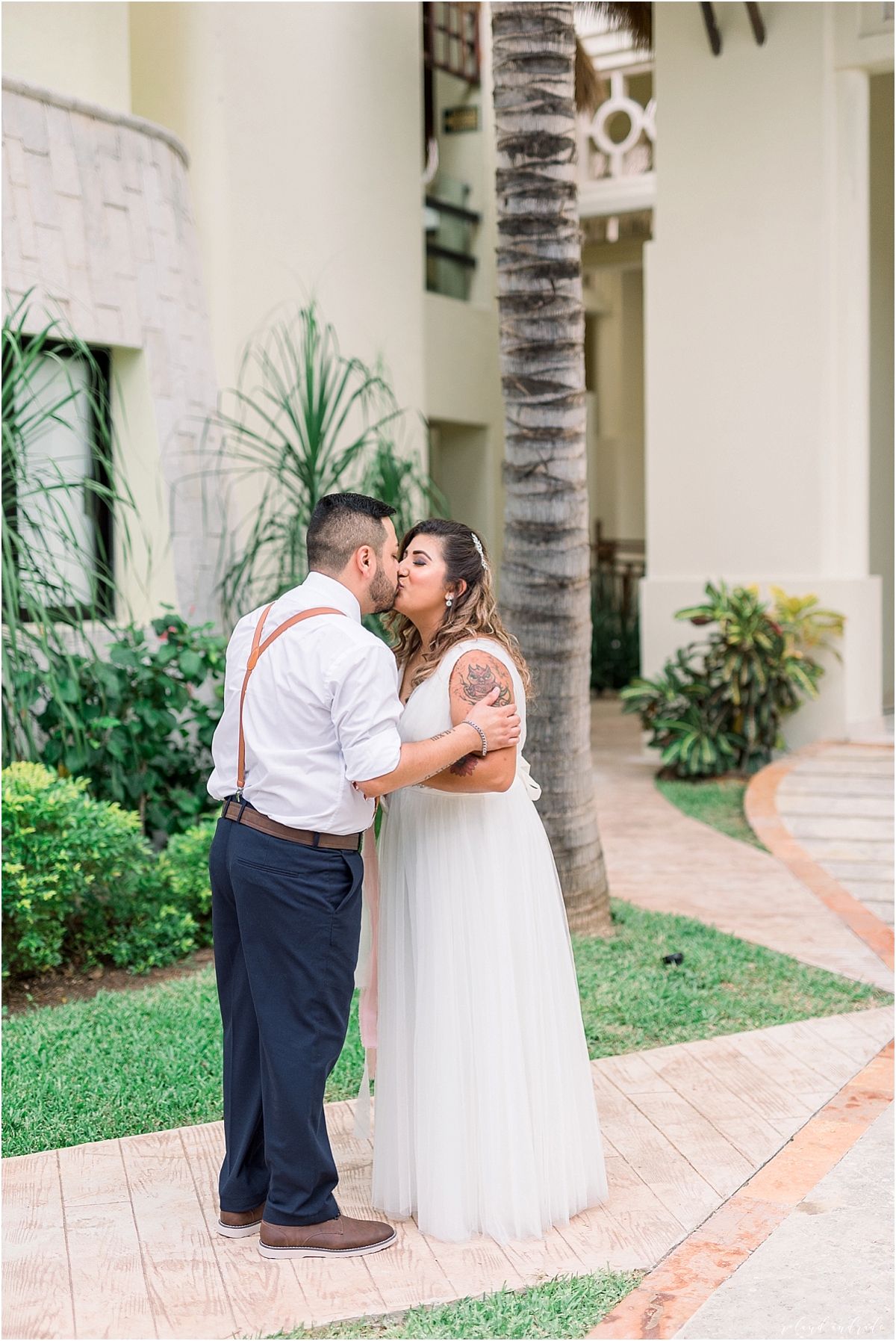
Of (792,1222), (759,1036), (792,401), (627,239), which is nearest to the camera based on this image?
(792,1222)

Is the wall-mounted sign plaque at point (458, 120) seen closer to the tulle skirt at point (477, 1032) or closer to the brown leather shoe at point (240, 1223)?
the tulle skirt at point (477, 1032)

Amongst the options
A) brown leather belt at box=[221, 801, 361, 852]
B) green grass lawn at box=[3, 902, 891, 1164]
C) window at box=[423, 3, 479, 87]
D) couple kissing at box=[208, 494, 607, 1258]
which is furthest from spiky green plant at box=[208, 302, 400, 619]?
window at box=[423, 3, 479, 87]

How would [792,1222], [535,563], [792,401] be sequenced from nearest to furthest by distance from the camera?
1. [792,1222]
2. [535,563]
3. [792,401]

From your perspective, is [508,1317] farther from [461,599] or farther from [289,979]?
[461,599]

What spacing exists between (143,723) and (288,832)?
10.9 feet

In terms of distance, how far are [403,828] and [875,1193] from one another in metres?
1.52

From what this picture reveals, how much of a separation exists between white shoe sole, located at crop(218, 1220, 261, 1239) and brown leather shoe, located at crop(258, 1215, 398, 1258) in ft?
0.39

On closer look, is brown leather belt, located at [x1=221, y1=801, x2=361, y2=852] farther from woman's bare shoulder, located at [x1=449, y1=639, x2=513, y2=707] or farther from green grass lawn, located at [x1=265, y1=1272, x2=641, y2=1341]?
green grass lawn, located at [x1=265, y1=1272, x2=641, y2=1341]

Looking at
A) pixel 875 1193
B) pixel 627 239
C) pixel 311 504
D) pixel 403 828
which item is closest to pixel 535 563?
pixel 311 504

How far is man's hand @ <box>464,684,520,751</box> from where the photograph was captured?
2957 mm

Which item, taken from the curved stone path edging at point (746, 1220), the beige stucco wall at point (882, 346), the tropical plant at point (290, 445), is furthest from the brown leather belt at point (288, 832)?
the beige stucco wall at point (882, 346)

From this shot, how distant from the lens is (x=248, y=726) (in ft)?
9.54

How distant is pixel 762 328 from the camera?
34.5ft

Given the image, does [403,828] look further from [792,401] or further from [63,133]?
[792,401]
